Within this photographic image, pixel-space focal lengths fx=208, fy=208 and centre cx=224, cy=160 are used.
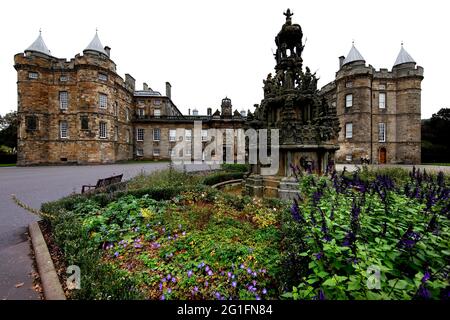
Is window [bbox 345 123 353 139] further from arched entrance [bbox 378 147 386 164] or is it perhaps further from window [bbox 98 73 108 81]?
window [bbox 98 73 108 81]

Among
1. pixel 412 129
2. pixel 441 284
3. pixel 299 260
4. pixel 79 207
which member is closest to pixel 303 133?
pixel 299 260

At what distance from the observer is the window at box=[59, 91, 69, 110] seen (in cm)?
2841

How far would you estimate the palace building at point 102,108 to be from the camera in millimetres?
27156

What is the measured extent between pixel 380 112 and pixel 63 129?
44.7 meters

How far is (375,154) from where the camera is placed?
29344 mm

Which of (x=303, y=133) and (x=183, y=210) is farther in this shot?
(x=303, y=133)

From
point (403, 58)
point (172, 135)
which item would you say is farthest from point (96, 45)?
point (403, 58)

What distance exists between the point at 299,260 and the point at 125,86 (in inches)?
1592

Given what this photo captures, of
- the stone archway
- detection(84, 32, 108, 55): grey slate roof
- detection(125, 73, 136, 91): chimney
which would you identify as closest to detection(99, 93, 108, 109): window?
detection(84, 32, 108, 55): grey slate roof

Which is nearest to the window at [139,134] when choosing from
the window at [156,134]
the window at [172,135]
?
the window at [156,134]

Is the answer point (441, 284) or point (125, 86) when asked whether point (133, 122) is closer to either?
point (125, 86)

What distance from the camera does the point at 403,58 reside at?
3005 cm

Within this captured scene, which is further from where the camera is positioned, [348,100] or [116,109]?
[116,109]

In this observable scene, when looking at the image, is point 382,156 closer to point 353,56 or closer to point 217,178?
point 353,56
